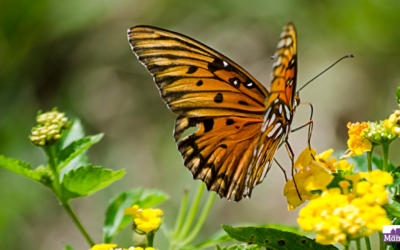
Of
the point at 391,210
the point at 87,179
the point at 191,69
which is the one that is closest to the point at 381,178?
the point at 391,210

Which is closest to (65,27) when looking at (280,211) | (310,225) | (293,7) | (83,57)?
(83,57)

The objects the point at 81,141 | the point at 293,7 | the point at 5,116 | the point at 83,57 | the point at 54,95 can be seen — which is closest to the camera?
the point at 81,141

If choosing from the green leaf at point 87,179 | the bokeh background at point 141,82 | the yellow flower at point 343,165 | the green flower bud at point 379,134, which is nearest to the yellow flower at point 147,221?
the green leaf at point 87,179

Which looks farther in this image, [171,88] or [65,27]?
[65,27]

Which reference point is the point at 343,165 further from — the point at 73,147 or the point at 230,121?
the point at 73,147

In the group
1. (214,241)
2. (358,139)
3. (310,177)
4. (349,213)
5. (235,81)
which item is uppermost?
(235,81)

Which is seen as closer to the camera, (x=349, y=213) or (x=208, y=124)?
(x=349, y=213)

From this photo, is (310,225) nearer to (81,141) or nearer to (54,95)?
(81,141)
